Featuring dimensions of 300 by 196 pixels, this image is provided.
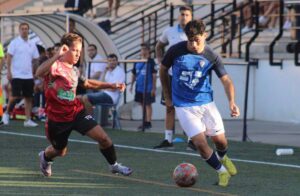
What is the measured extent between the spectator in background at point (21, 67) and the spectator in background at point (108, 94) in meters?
1.36

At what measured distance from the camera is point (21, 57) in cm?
2002

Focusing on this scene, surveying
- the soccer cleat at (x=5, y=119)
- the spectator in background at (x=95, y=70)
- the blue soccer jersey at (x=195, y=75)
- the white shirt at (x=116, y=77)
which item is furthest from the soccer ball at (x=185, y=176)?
the spectator in background at (x=95, y=70)

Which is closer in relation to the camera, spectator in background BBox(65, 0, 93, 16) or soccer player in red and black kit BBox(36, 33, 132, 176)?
soccer player in red and black kit BBox(36, 33, 132, 176)

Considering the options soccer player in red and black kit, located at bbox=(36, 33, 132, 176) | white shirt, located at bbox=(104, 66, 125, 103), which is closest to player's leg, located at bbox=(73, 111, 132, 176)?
soccer player in red and black kit, located at bbox=(36, 33, 132, 176)

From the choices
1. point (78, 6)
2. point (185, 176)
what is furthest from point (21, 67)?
point (185, 176)

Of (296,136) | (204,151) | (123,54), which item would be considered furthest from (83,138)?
(123,54)

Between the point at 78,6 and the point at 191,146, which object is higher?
the point at 78,6

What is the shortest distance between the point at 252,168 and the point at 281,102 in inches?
370

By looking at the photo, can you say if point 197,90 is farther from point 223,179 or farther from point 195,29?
point 223,179

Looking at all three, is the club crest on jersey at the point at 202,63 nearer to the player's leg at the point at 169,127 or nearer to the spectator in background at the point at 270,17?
the player's leg at the point at 169,127

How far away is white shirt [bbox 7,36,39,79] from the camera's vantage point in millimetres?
19953

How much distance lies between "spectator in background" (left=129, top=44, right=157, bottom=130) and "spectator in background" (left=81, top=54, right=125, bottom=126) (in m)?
0.54

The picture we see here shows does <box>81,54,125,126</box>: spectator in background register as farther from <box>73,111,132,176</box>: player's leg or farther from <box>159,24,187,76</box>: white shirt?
<box>73,111,132,176</box>: player's leg

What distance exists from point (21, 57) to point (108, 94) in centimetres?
202
